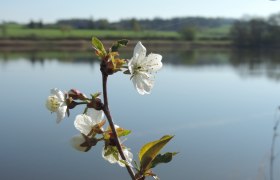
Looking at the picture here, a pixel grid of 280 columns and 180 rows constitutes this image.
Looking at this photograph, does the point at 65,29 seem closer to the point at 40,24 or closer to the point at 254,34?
the point at 40,24

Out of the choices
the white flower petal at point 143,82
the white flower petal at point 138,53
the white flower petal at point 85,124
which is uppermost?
the white flower petal at point 138,53

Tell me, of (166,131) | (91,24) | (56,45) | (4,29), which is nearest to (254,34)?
(91,24)

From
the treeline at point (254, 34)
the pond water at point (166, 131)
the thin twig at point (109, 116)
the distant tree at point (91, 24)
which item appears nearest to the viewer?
the thin twig at point (109, 116)

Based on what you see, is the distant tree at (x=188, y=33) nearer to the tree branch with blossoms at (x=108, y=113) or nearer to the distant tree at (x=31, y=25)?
the distant tree at (x=31, y=25)

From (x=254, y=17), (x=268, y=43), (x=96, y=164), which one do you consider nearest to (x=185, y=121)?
(x=96, y=164)

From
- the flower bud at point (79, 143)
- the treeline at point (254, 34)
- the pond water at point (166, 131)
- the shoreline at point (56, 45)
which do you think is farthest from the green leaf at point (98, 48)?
the shoreline at point (56, 45)

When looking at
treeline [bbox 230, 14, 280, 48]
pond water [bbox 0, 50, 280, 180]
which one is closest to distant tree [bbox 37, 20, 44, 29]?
treeline [bbox 230, 14, 280, 48]

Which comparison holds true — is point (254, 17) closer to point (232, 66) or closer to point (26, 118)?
point (232, 66)

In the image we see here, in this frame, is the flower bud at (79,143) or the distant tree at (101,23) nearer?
the flower bud at (79,143)
